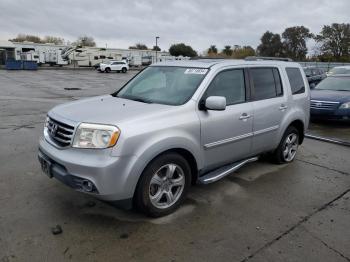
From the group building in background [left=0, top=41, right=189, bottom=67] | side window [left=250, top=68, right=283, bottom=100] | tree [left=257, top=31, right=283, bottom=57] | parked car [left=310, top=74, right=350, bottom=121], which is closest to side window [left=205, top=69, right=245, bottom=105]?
side window [left=250, top=68, right=283, bottom=100]

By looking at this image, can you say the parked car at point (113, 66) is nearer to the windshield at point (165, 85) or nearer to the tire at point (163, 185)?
the windshield at point (165, 85)

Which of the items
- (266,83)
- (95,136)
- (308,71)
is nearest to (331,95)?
(266,83)

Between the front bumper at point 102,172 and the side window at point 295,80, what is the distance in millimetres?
3404

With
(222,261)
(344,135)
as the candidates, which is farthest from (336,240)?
(344,135)

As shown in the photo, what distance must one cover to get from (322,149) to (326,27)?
57.0m

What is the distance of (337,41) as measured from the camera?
55.0 metres

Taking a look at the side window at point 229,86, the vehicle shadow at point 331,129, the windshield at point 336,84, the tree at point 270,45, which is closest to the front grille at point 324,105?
the vehicle shadow at point 331,129

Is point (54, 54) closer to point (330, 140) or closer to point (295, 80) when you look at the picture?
point (330, 140)

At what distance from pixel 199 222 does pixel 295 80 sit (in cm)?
326

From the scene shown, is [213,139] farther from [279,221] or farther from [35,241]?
[35,241]

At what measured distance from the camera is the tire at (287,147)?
17.9ft

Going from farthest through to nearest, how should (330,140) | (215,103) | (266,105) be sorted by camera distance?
(330,140), (266,105), (215,103)

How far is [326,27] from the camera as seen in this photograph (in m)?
55.8

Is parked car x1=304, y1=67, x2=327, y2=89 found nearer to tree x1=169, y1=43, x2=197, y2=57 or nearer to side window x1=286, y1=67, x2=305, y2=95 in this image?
side window x1=286, y1=67, x2=305, y2=95
